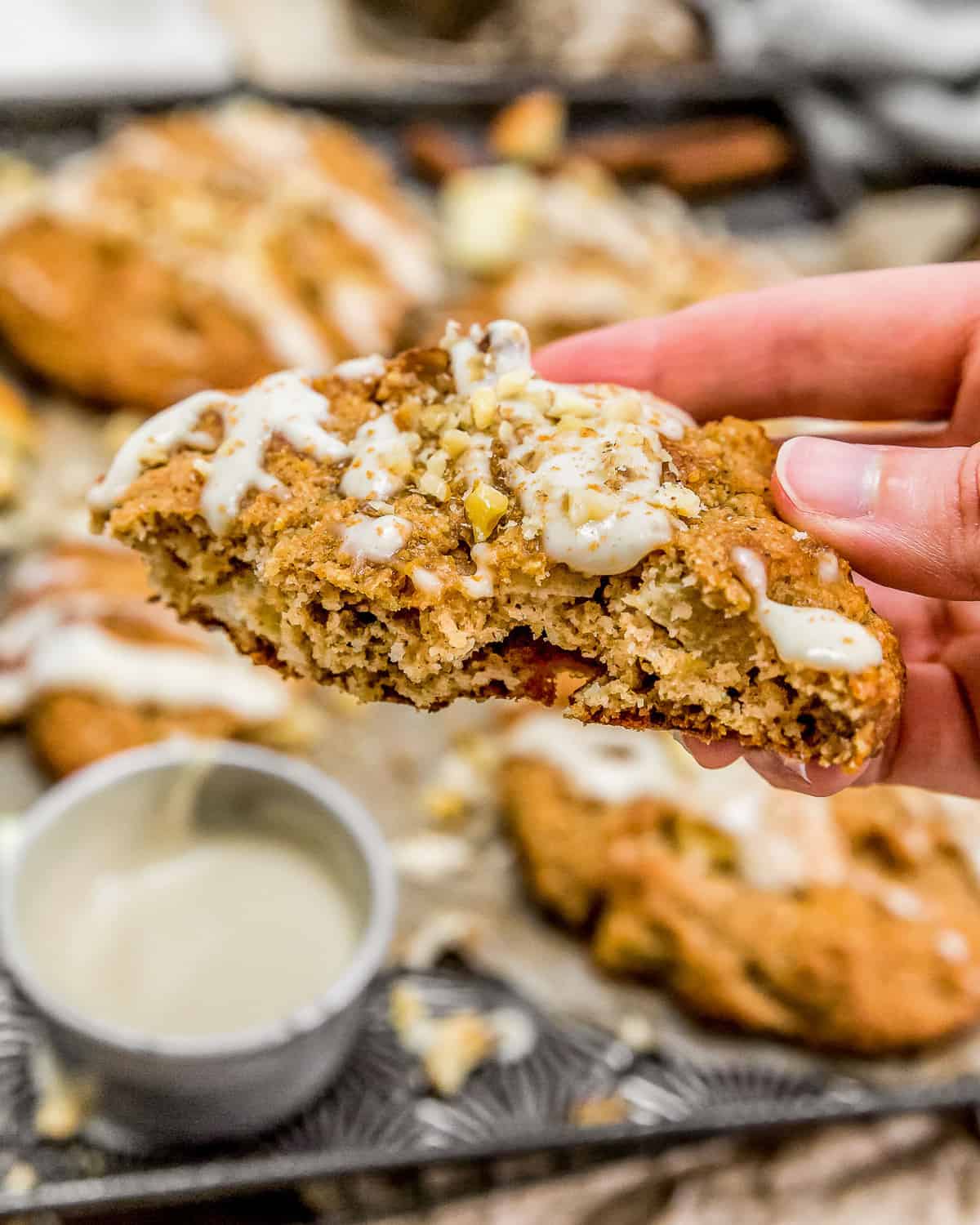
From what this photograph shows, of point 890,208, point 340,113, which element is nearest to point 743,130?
point 890,208

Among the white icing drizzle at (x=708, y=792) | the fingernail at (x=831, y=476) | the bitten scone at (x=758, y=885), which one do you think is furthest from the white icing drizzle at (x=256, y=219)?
the fingernail at (x=831, y=476)

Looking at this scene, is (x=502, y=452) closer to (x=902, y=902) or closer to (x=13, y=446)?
(x=902, y=902)

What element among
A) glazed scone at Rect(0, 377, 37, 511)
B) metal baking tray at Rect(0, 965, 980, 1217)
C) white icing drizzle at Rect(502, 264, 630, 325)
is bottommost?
metal baking tray at Rect(0, 965, 980, 1217)

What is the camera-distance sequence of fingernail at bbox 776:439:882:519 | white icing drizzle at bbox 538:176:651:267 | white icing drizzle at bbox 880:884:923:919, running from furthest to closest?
1. white icing drizzle at bbox 538:176:651:267
2. white icing drizzle at bbox 880:884:923:919
3. fingernail at bbox 776:439:882:519

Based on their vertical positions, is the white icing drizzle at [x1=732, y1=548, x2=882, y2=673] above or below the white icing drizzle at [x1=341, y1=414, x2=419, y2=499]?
below

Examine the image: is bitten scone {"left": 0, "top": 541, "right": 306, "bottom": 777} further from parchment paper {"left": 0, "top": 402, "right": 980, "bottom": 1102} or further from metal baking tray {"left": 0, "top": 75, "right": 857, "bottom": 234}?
metal baking tray {"left": 0, "top": 75, "right": 857, "bottom": 234}

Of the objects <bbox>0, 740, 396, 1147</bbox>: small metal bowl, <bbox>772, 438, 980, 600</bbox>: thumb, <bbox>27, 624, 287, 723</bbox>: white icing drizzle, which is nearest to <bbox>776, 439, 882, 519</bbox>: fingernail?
<bbox>772, 438, 980, 600</bbox>: thumb

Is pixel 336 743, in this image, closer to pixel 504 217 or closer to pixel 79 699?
pixel 79 699
